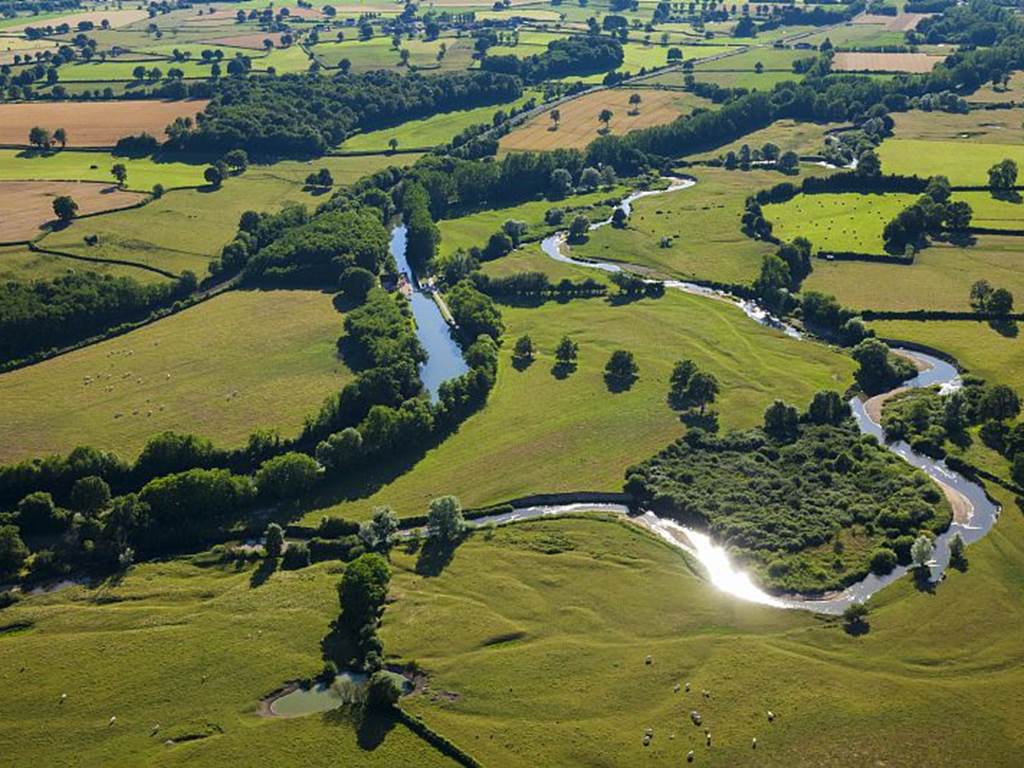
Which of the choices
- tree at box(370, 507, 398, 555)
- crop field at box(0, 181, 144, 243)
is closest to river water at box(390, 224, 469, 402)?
tree at box(370, 507, 398, 555)

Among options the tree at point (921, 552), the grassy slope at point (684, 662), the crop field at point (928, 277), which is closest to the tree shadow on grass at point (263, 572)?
the grassy slope at point (684, 662)

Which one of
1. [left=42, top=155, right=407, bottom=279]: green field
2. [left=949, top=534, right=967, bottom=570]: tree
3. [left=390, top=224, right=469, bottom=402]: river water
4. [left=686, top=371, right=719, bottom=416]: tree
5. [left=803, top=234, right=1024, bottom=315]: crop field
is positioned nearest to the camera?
[left=949, top=534, right=967, bottom=570]: tree

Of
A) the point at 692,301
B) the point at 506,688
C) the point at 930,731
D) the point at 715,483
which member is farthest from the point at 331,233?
the point at 930,731

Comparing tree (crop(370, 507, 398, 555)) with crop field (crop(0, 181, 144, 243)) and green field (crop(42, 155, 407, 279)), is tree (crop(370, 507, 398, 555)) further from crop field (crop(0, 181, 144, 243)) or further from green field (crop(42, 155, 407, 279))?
crop field (crop(0, 181, 144, 243))

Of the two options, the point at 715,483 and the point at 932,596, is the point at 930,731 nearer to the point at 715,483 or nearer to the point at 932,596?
the point at 932,596

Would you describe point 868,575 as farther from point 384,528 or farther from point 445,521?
point 384,528
